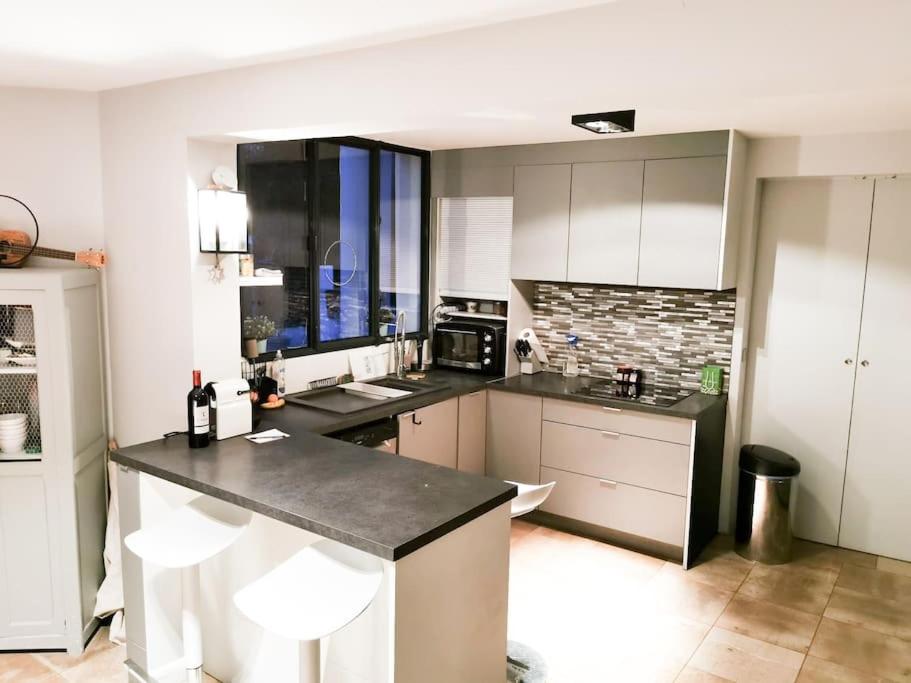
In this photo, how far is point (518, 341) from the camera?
4906 millimetres

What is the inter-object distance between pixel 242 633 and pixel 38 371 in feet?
4.81

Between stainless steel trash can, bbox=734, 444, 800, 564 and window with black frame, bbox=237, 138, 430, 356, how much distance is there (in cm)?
245

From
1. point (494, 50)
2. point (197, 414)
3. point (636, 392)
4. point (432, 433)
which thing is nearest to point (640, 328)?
point (636, 392)

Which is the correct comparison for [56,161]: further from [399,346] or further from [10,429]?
[399,346]

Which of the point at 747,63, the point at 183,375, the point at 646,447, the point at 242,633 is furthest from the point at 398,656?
the point at 646,447

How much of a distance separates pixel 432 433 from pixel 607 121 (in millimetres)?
2072

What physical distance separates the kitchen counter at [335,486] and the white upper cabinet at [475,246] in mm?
2146

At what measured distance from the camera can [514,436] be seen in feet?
15.0

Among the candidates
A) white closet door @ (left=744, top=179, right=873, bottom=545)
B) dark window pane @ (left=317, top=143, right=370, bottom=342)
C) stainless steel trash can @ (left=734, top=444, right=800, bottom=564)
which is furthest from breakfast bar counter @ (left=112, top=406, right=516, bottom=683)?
white closet door @ (left=744, top=179, right=873, bottom=545)

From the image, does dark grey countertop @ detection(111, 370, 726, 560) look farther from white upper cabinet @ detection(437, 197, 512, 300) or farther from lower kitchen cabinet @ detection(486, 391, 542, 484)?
white upper cabinet @ detection(437, 197, 512, 300)

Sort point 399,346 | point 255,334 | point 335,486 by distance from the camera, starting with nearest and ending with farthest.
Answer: point 335,486
point 255,334
point 399,346

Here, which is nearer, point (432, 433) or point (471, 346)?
point (432, 433)

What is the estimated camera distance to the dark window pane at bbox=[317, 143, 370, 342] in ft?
14.1

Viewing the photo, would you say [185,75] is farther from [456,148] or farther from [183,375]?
[456,148]
